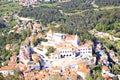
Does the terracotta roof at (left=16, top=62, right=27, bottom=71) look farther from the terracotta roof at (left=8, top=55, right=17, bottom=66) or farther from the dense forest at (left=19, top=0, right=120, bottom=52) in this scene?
the dense forest at (left=19, top=0, right=120, bottom=52)

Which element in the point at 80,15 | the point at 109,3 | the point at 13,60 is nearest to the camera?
the point at 13,60

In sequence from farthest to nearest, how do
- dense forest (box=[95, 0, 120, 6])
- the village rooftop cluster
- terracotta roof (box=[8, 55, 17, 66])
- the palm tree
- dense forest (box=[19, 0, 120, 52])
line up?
dense forest (box=[95, 0, 120, 6]) → dense forest (box=[19, 0, 120, 52]) → terracotta roof (box=[8, 55, 17, 66]) → the palm tree → the village rooftop cluster

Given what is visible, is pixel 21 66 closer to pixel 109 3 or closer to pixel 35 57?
pixel 35 57

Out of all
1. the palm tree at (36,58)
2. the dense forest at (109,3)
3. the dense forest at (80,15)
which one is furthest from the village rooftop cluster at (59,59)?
the dense forest at (109,3)

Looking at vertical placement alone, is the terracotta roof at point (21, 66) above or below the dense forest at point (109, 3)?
above

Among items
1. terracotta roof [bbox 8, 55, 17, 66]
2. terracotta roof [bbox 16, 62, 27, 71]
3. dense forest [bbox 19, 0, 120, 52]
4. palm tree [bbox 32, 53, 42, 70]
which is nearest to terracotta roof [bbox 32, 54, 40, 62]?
palm tree [bbox 32, 53, 42, 70]

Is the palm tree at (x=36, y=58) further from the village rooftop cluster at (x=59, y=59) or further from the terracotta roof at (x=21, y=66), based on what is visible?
the terracotta roof at (x=21, y=66)

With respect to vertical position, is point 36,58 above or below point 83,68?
above

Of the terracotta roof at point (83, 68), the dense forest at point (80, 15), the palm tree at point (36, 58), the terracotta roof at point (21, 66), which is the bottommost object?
the dense forest at point (80, 15)

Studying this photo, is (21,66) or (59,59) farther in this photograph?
(59,59)

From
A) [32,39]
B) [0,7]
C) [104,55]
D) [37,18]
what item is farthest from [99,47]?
[0,7]

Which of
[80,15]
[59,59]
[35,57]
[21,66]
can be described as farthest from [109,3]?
[21,66]
